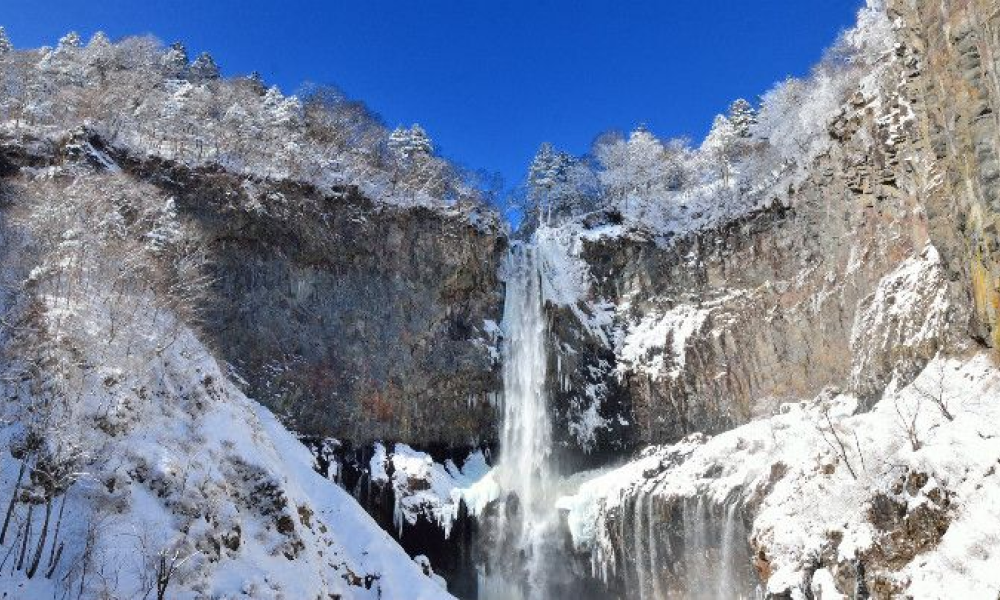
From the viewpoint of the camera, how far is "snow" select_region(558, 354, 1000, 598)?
16.0 meters

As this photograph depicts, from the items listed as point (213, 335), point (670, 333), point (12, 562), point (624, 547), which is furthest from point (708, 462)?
point (12, 562)

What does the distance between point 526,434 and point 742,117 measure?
106 feet

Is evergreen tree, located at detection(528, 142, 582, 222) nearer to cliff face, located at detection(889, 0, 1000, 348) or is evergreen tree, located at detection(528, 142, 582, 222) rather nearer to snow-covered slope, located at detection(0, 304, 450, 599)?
cliff face, located at detection(889, 0, 1000, 348)

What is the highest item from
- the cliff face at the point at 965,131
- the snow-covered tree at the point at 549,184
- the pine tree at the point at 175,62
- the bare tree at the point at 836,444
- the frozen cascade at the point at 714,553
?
the pine tree at the point at 175,62

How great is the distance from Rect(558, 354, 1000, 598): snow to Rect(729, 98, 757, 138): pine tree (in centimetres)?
2808

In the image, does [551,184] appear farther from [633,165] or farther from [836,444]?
[836,444]

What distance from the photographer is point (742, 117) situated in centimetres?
5466

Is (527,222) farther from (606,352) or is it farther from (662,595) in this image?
(662,595)

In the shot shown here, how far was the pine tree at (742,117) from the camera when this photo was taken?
2103 inches

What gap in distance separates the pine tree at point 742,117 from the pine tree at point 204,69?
39734 mm

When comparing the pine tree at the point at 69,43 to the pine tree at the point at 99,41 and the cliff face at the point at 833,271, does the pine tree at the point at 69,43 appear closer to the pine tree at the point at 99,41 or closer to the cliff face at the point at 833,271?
the pine tree at the point at 99,41

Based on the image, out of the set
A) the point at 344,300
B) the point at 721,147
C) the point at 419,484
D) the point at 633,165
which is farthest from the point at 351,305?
the point at 721,147

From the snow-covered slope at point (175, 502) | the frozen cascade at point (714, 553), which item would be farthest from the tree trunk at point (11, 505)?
the frozen cascade at point (714, 553)

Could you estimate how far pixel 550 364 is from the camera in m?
36.6
